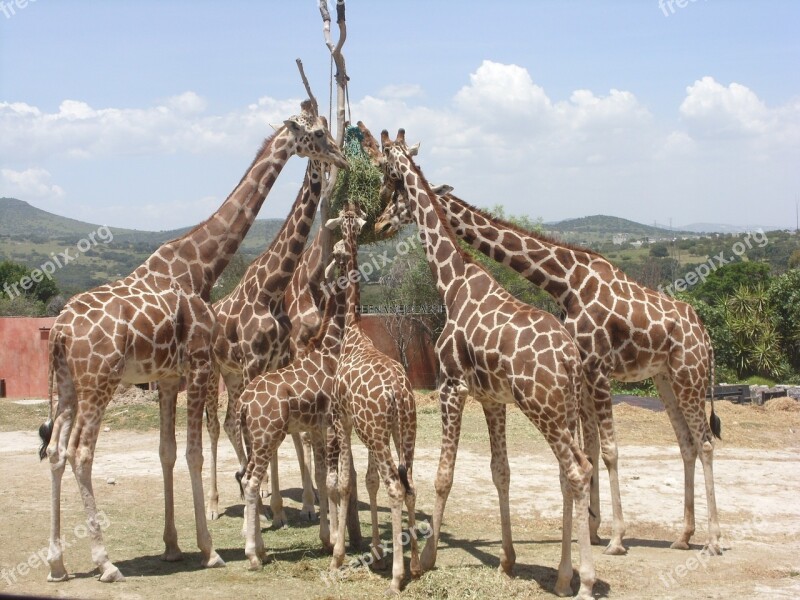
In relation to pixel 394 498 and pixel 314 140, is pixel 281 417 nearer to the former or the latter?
pixel 394 498

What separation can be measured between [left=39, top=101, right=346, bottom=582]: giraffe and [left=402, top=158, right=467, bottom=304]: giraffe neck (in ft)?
3.95

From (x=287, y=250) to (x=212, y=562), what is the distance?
4.18m

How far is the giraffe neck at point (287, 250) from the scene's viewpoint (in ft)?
36.4

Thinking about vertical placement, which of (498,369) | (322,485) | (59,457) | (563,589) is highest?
(498,369)

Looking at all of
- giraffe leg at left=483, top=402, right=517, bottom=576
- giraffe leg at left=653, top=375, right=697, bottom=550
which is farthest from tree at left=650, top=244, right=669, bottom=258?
giraffe leg at left=483, top=402, right=517, bottom=576

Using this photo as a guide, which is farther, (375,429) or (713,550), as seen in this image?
(713,550)

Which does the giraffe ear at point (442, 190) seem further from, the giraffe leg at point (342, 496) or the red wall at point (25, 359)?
the red wall at point (25, 359)

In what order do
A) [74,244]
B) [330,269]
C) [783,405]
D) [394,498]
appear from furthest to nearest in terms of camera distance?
[74,244]
[783,405]
[330,269]
[394,498]

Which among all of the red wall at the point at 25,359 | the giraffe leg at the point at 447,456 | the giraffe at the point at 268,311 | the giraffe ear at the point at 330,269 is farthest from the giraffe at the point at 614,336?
the red wall at the point at 25,359

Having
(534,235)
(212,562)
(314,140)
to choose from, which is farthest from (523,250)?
(212,562)

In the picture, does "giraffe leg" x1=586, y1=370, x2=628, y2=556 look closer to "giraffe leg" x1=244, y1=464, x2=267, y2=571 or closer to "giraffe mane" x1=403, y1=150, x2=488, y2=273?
"giraffe mane" x1=403, y1=150, x2=488, y2=273

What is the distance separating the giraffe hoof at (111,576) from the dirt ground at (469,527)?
0.08 m

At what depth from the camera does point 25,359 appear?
26.8 m

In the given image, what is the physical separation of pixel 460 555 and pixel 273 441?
261 cm
